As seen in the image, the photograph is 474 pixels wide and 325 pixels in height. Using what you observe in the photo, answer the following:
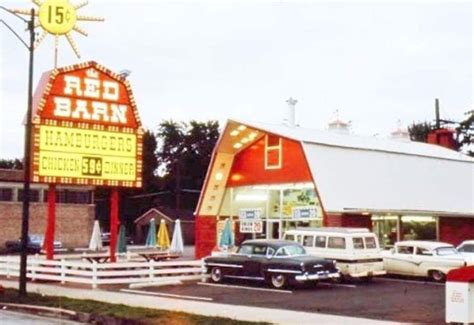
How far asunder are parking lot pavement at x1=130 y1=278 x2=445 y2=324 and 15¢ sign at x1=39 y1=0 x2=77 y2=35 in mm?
10615

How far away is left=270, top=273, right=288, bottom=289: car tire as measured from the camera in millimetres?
24906

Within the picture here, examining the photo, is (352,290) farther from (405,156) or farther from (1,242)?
(1,242)

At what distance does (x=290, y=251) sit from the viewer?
2561 centimetres

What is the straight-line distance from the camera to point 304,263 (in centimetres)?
2472

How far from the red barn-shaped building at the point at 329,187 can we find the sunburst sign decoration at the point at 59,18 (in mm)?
9359

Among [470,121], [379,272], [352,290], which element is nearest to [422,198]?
[379,272]

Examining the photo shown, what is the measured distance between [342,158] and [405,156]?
4.26 m

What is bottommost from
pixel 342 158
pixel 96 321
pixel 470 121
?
pixel 96 321

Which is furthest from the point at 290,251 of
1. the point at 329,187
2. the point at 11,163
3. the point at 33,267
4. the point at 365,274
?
the point at 11,163

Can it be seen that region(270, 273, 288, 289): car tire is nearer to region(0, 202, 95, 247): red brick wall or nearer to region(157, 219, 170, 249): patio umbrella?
region(157, 219, 170, 249): patio umbrella

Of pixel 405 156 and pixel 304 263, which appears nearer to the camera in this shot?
pixel 304 263

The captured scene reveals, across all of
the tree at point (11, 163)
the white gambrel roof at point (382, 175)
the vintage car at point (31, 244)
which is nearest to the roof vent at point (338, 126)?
the white gambrel roof at point (382, 175)

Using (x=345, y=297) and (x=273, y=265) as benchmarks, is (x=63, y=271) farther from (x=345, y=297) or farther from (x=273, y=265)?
(x=345, y=297)

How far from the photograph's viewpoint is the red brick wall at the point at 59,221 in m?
60.8
